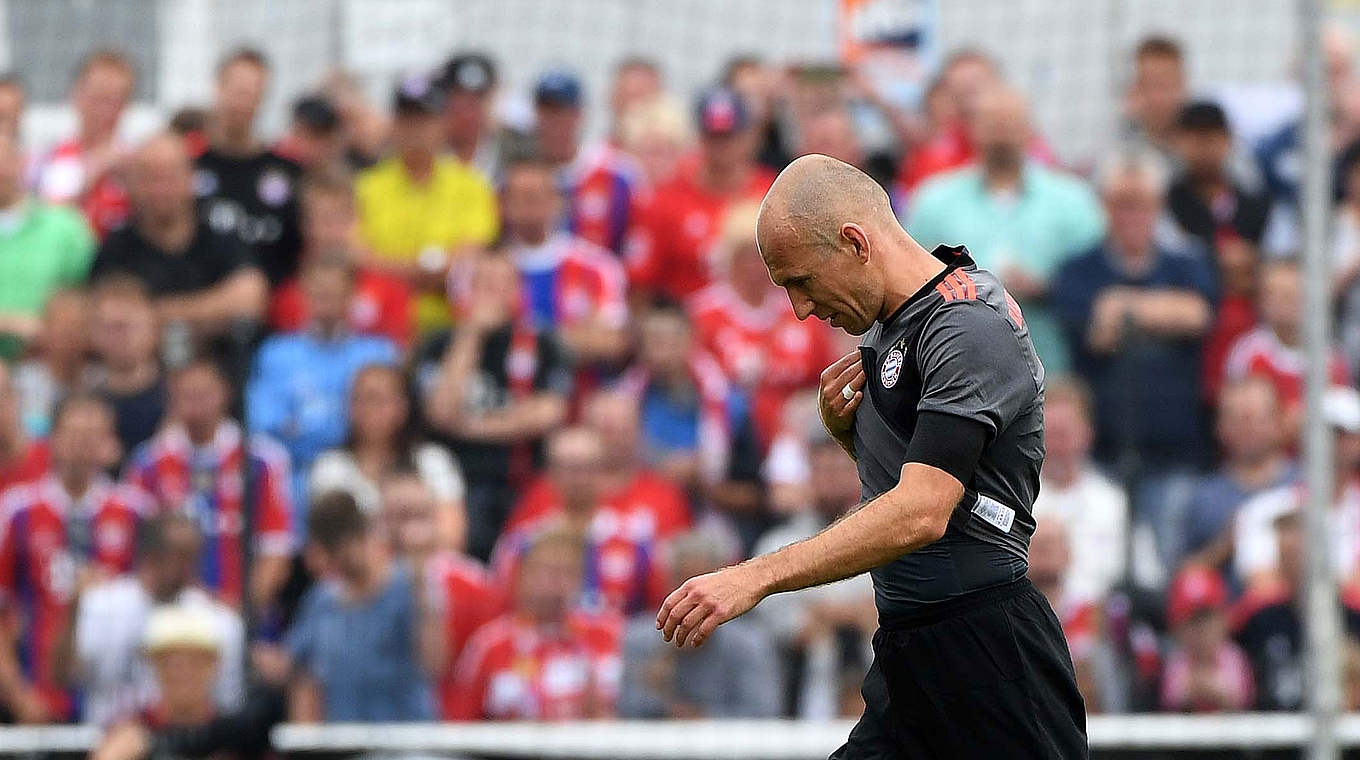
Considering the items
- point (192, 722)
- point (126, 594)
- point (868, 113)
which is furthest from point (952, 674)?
point (868, 113)

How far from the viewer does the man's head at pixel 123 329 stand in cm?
892

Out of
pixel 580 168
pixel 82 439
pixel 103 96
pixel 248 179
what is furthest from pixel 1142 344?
pixel 103 96

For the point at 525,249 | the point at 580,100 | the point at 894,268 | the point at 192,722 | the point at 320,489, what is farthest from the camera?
the point at 580,100

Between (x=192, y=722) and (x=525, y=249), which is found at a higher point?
(x=525, y=249)

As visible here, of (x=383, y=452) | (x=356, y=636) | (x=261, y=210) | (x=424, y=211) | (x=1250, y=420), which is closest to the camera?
(x=356, y=636)

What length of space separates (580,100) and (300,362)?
6.81ft

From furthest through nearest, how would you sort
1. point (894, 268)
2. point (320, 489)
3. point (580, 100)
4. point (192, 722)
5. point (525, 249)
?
point (580, 100), point (525, 249), point (320, 489), point (192, 722), point (894, 268)

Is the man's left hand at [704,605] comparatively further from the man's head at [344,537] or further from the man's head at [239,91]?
the man's head at [239,91]

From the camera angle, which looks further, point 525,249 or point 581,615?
point 525,249

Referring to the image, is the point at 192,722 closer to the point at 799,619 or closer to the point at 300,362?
the point at 300,362

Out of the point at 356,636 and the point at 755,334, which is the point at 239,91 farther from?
the point at 356,636

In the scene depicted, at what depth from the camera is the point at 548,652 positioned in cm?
835

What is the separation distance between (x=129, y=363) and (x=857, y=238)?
5351 millimetres

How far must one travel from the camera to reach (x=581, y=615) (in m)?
8.42
